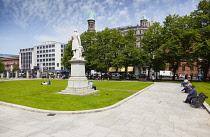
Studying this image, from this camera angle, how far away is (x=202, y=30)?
30266 mm

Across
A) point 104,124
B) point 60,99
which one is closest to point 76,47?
point 60,99

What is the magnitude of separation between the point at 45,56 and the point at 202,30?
91.5 m

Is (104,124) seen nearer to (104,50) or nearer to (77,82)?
(77,82)

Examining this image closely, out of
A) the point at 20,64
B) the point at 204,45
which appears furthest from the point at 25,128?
the point at 20,64

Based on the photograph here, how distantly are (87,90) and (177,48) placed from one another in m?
26.1

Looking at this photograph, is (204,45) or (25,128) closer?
(25,128)

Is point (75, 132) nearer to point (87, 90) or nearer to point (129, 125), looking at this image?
point (129, 125)

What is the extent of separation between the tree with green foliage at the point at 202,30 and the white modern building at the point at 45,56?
77.2m

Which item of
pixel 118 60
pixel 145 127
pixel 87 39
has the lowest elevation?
pixel 145 127

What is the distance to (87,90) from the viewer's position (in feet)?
47.1

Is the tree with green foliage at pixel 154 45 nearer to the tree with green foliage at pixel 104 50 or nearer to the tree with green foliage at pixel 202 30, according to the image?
the tree with green foliage at pixel 202 30

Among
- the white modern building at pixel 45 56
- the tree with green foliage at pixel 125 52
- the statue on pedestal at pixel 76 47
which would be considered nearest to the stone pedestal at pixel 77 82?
the statue on pedestal at pixel 76 47

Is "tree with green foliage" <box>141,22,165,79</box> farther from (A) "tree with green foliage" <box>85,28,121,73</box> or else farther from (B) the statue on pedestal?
(B) the statue on pedestal

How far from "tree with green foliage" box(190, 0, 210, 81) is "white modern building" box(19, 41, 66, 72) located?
253 feet
